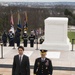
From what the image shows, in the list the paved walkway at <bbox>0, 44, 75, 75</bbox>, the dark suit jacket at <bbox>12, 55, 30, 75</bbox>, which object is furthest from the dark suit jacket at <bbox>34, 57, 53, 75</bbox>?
the paved walkway at <bbox>0, 44, 75, 75</bbox>

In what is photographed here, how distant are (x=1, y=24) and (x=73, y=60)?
35341 mm

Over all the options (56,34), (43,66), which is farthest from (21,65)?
(56,34)

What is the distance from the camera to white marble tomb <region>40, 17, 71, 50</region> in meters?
18.9

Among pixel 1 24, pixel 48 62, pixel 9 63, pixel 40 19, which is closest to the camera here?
pixel 48 62

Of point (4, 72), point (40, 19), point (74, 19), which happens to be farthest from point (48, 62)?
point (74, 19)

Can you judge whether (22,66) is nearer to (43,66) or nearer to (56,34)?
(43,66)

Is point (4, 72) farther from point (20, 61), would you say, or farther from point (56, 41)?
point (56, 41)

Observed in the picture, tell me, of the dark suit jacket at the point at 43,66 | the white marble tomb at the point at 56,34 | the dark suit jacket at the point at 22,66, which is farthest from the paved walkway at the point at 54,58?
the dark suit jacket at the point at 43,66

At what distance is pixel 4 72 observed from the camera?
1380 centimetres

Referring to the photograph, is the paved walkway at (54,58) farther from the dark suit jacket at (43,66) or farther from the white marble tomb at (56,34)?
the dark suit jacket at (43,66)

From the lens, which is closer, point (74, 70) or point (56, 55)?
point (74, 70)

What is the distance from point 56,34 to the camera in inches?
749

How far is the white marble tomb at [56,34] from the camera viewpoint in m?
18.9

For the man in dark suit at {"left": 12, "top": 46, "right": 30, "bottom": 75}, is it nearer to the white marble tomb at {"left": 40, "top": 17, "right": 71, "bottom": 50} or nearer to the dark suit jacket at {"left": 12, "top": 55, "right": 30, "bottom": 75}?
the dark suit jacket at {"left": 12, "top": 55, "right": 30, "bottom": 75}
